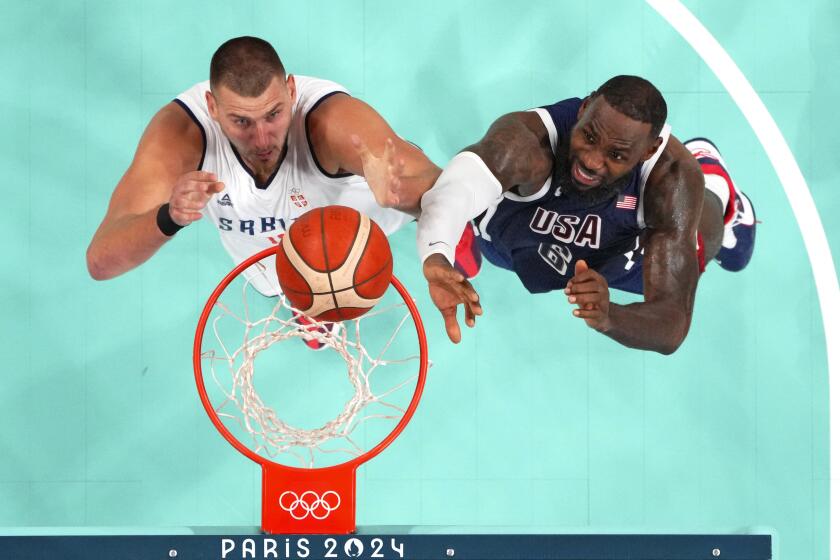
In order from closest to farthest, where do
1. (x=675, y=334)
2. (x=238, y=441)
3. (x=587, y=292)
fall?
(x=587, y=292) → (x=238, y=441) → (x=675, y=334)

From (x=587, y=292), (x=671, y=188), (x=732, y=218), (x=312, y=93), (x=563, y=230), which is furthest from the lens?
(x=732, y=218)

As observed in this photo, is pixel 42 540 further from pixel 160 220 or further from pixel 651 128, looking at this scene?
pixel 651 128

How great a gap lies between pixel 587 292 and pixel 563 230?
1.03 metres

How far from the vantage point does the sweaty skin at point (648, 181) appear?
3375mm

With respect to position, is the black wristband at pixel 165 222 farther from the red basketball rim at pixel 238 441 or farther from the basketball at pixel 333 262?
the basketball at pixel 333 262

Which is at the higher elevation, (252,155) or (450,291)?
(252,155)

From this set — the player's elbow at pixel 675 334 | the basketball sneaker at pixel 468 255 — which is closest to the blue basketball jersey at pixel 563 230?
the basketball sneaker at pixel 468 255

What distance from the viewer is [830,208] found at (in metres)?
5.19

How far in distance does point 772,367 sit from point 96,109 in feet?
13.0

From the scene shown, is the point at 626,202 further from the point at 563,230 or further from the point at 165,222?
the point at 165,222

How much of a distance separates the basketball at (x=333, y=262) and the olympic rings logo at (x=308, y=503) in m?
0.60

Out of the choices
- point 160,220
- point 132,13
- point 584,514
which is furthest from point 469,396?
point 132,13

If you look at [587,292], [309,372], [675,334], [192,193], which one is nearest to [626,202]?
[675,334]

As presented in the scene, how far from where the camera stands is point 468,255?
486 cm
